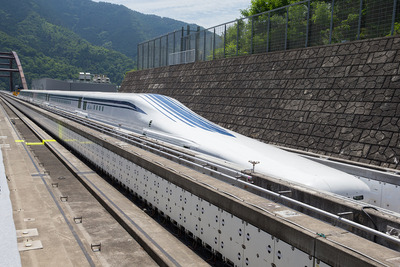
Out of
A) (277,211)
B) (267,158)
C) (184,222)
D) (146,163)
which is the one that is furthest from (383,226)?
(146,163)

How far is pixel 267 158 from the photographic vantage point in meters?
9.71

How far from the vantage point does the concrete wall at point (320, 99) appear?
13977 millimetres

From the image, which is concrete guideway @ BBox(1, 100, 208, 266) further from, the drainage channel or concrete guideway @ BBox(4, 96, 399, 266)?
concrete guideway @ BBox(4, 96, 399, 266)

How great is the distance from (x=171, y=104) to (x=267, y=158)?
7.30 m

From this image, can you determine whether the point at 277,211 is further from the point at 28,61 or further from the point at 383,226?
the point at 28,61

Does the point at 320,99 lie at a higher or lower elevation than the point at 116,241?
higher

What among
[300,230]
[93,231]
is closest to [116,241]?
[93,231]

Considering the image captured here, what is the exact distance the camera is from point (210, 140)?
37.7 ft

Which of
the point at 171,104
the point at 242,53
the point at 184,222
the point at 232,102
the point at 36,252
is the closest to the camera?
the point at 36,252

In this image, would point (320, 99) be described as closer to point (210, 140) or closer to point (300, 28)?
point (300, 28)

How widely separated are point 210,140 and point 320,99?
7.74 meters

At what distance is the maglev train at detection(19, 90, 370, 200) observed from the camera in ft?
27.6

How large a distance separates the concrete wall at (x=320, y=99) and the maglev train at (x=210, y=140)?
458 centimetres

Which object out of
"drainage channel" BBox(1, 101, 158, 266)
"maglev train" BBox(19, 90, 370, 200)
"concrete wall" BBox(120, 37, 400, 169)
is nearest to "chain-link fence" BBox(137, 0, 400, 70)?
"concrete wall" BBox(120, 37, 400, 169)
